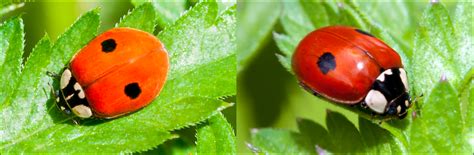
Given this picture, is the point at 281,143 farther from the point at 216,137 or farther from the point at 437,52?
the point at 437,52

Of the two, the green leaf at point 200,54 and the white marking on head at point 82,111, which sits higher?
the green leaf at point 200,54

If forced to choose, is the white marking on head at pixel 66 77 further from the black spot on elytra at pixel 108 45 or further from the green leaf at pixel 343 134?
the green leaf at pixel 343 134

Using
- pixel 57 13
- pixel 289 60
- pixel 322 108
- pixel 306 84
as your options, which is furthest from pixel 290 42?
pixel 57 13

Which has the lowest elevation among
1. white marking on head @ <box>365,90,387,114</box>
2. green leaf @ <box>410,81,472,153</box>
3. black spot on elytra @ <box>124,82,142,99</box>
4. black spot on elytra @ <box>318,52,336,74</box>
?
green leaf @ <box>410,81,472,153</box>

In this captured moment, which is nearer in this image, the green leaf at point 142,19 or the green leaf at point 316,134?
the green leaf at point 142,19

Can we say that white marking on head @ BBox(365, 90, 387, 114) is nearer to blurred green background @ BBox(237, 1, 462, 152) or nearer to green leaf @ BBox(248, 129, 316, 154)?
green leaf @ BBox(248, 129, 316, 154)

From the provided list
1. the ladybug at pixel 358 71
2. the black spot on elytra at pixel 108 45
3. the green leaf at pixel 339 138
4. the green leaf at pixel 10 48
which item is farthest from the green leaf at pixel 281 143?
the green leaf at pixel 10 48

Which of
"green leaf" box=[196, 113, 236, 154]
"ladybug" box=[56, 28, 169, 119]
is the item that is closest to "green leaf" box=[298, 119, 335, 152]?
"green leaf" box=[196, 113, 236, 154]
